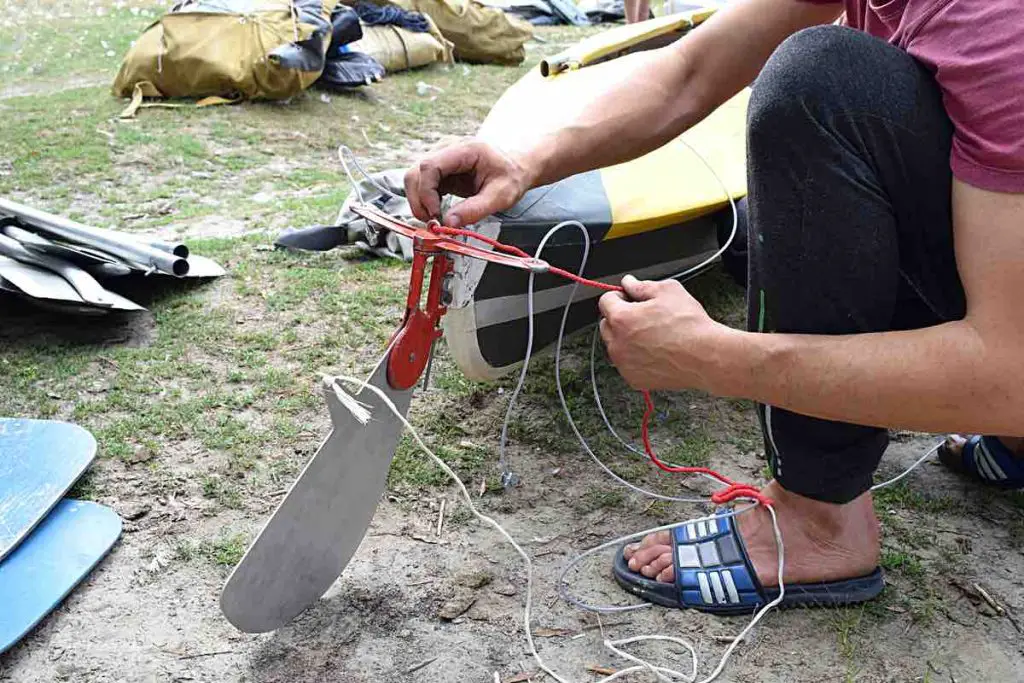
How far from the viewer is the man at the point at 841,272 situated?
1.05 m

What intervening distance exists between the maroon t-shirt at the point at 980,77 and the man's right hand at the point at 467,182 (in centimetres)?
65

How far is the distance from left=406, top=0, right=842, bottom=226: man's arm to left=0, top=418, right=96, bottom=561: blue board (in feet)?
2.71

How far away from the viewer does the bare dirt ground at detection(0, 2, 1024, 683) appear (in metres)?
1.37

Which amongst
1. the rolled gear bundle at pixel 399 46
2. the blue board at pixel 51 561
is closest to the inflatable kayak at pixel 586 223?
the blue board at pixel 51 561

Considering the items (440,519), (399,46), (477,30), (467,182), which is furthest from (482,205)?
(477,30)

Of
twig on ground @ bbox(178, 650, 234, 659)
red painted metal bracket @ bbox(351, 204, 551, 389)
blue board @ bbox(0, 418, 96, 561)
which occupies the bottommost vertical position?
twig on ground @ bbox(178, 650, 234, 659)

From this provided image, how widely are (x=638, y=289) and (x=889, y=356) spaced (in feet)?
1.18

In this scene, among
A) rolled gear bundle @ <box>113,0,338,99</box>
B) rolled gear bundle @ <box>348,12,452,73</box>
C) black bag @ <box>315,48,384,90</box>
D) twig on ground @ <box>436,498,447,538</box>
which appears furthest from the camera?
rolled gear bundle @ <box>348,12,452,73</box>

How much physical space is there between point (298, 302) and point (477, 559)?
1142 mm

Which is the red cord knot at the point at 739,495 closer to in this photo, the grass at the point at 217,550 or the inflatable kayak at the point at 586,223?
the inflatable kayak at the point at 586,223

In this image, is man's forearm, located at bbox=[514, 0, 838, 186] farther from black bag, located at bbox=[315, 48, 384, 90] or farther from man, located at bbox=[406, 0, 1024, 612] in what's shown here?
black bag, located at bbox=[315, 48, 384, 90]

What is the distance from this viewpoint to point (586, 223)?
185cm

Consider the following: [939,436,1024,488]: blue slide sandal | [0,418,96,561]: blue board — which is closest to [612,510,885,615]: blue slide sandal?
[939,436,1024,488]: blue slide sandal

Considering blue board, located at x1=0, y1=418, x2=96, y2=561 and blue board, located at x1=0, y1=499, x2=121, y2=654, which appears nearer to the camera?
blue board, located at x1=0, y1=499, x2=121, y2=654
